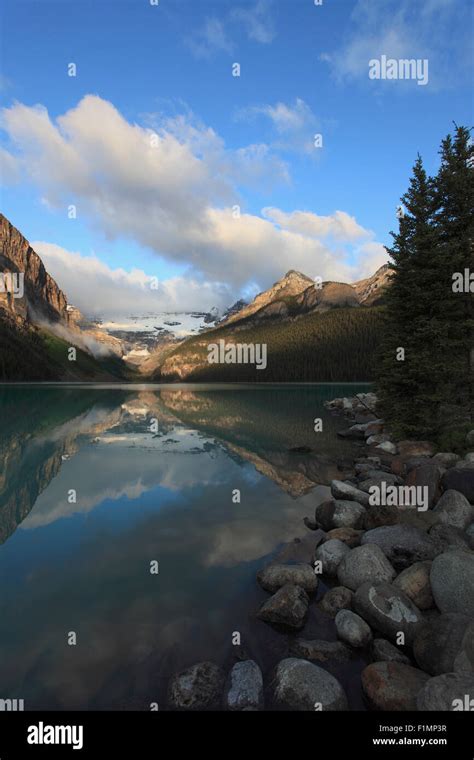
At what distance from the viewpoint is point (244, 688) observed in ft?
19.1

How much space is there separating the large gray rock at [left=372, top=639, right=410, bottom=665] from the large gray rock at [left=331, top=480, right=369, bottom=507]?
7.21 metres

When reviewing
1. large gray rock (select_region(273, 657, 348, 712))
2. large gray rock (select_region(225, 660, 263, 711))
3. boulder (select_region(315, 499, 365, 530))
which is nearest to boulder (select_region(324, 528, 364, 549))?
boulder (select_region(315, 499, 365, 530))

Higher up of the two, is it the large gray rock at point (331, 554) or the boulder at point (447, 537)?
the boulder at point (447, 537)

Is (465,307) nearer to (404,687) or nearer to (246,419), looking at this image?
(404,687)

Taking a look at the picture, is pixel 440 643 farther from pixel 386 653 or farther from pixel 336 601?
pixel 336 601

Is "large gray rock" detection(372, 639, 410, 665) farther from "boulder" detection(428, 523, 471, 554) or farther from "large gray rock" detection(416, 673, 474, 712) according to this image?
"boulder" detection(428, 523, 471, 554)

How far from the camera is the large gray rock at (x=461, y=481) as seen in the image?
12422 millimetres

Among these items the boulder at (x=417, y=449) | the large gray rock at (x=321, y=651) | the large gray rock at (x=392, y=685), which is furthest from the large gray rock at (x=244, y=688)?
the boulder at (x=417, y=449)

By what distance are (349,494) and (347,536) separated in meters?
3.63

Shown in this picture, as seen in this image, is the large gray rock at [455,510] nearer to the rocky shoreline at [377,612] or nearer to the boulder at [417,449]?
the rocky shoreline at [377,612]

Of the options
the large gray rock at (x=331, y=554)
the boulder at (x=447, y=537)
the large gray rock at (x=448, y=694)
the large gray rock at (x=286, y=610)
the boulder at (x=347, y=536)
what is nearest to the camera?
the large gray rock at (x=448, y=694)

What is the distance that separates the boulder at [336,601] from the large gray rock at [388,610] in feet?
0.82

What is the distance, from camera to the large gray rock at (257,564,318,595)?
8938 mm
